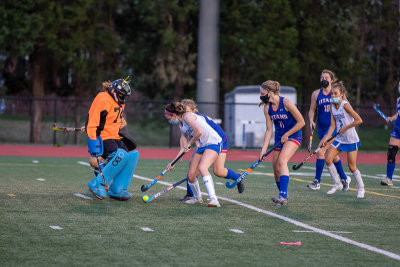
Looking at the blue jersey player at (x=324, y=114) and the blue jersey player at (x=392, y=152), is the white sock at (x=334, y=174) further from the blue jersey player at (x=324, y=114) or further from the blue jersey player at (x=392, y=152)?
the blue jersey player at (x=392, y=152)

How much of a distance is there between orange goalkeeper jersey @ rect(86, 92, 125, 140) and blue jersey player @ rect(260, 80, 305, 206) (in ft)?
6.93

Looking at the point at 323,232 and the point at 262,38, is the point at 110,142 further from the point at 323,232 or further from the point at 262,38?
the point at 262,38

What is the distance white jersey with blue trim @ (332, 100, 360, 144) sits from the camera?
38.7 ft

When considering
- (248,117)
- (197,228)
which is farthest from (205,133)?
(248,117)

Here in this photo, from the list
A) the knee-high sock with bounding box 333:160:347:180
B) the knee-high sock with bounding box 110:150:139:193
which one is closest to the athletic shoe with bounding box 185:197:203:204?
the knee-high sock with bounding box 110:150:139:193

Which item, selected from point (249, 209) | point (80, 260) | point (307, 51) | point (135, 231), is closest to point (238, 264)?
point (80, 260)

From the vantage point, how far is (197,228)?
26.7 feet

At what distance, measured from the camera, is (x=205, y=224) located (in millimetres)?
8430

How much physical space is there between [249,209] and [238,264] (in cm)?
372

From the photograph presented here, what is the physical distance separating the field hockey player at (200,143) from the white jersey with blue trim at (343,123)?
2.46 m

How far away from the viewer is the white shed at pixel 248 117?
92.9 feet

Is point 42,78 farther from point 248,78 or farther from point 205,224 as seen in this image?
point 205,224

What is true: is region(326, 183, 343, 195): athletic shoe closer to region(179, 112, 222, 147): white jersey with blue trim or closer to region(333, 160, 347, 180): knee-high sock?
region(333, 160, 347, 180): knee-high sock

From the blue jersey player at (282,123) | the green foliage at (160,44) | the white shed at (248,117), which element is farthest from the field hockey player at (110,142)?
the green foliage at (160,44)
